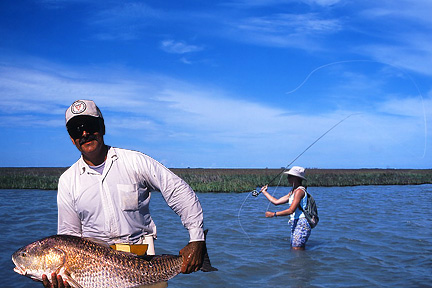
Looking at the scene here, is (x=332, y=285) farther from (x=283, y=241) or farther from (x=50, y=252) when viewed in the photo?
(x=50, y=252)

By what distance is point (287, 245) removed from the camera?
12.4 m

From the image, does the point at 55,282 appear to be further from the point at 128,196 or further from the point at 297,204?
the point at 297,204

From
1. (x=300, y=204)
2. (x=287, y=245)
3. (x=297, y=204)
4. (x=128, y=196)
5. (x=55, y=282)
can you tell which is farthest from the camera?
(x=287, y=245)

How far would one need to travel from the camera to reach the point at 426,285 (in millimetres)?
8664

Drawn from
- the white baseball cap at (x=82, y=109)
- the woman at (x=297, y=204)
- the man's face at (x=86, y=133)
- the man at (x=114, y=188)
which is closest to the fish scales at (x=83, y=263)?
the man at (x=114, y=188)

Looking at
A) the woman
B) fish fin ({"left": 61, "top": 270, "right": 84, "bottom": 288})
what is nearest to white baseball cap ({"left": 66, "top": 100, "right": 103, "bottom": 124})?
fish fin ({"left": 61, "top": 270, "right": 84, "bottom": 288})

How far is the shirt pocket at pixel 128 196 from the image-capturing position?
3328 millimetres

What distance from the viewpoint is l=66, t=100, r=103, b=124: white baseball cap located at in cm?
334

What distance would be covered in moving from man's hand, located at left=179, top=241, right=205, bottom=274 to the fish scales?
3.3 inches

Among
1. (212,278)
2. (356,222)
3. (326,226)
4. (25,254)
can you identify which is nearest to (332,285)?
(212,278)

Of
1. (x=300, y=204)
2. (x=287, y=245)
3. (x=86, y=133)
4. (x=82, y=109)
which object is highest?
(x=82, y=109)

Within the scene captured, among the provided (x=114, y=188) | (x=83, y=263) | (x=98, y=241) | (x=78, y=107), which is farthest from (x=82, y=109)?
(x=83, y=263)

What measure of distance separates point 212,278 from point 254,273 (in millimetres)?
1009

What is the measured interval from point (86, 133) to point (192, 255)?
4.15ft
